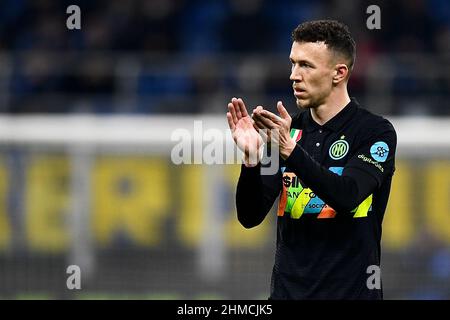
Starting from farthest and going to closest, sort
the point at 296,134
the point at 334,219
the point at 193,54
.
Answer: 1. the point at 193,54
2. the point at 296,134
3. the point at 334,219

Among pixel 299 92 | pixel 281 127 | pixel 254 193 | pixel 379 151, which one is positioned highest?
pixel 299 92

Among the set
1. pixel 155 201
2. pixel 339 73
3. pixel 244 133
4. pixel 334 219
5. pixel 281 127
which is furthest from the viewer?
pixel 155 201

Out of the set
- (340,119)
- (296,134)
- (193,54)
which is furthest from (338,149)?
(193,54)

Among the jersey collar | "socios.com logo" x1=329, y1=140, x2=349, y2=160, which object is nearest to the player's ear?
the jersey collar

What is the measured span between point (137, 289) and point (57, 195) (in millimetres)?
1107

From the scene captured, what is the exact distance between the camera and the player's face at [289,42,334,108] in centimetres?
427

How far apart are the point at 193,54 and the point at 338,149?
7.45 meters

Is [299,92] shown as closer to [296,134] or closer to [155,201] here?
[296,134]

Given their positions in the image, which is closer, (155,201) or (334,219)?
(334,219)

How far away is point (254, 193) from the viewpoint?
426 cm

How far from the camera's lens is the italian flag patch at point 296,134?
445 centimetres

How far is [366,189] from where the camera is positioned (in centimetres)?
406

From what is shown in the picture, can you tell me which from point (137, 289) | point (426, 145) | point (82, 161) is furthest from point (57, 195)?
point (426, 145)
